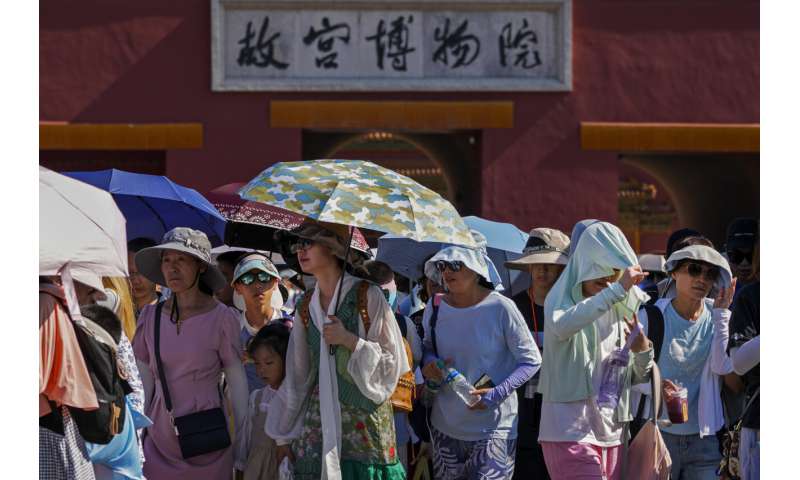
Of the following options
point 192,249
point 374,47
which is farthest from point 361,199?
point 374,47

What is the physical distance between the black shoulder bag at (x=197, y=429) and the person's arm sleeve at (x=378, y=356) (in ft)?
3.51

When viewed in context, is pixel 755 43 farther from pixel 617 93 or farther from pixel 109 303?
pixel 109 303

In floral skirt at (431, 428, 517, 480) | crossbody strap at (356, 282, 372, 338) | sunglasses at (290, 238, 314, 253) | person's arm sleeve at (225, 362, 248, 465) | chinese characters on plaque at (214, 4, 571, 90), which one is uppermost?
chinese characters on plaque at (214, 4, 571, 90)

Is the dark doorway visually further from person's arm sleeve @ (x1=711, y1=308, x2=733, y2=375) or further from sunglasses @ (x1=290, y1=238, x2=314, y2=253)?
sunglasses @ (x1=290, y1=238, x2=314, y2=253)

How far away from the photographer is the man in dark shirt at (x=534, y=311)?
7090 mm

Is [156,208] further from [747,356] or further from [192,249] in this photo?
[747,356]

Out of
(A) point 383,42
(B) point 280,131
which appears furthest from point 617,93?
(B) point 280,131

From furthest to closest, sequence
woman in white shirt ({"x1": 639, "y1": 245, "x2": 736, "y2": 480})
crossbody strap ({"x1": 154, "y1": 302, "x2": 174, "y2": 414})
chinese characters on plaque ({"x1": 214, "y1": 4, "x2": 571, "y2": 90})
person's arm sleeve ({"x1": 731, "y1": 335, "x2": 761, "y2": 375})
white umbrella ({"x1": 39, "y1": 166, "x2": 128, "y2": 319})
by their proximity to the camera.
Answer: chinese characters on plaque ({"x1": 214, "y1": 4, "x2": 571, "y2": 90})
woman in white shirt ({"x1": 639, "y1": 245, "x2": 736, "y2": 480})
crossbody strap ({"x1": 154, "y1": 302, "x2": 174, "y2": 414})
person's arm sleeve ({"x1": 731, "y1": 335, "x2": 761, "y2": 375})
white umbrella ({"x1": 39, "y1": 166, "x2": 128, "y2": 319})

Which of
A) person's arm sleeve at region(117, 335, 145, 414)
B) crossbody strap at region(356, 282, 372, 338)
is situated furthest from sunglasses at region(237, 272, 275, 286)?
person's arm sleeve at region(117, 335, 145, 414)

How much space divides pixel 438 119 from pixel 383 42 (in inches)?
45.4

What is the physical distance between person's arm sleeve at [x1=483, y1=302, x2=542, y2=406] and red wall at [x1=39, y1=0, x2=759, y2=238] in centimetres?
1024

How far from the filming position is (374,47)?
16.7 metres

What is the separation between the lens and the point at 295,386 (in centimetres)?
563

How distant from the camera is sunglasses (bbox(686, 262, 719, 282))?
6887 millimetres
